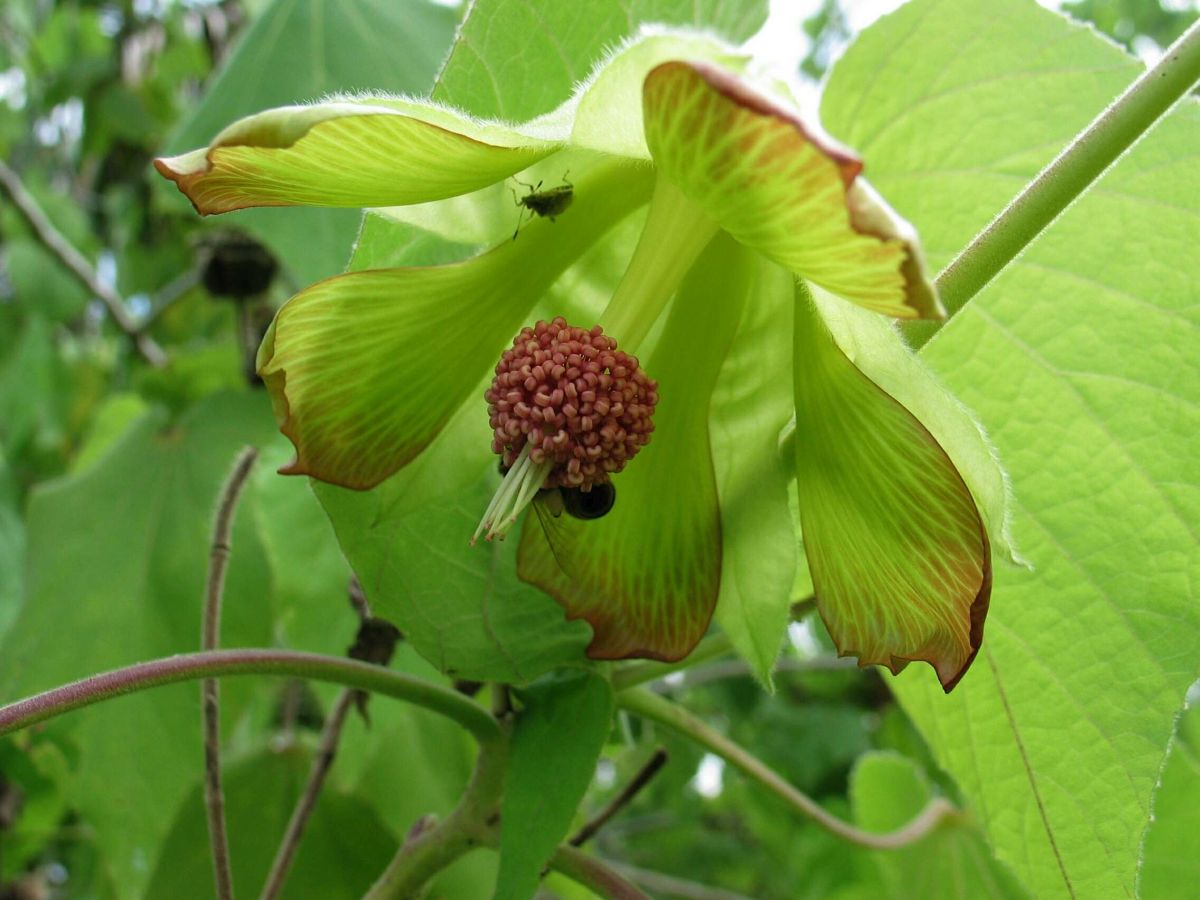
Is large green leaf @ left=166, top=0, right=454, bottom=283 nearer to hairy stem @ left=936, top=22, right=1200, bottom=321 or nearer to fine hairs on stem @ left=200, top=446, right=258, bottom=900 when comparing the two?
fine hairs on stem @ left=200, top=446, right=258, bottom=900

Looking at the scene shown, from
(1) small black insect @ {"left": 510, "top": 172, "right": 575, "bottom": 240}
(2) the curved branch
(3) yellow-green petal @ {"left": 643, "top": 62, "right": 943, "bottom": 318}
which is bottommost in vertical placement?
(2) the curved branch

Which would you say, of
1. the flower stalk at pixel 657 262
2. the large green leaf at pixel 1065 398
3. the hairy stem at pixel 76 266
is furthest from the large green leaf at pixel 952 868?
the hairy stem at pixel 76 266

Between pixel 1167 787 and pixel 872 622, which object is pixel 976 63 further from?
pixel 1167 787

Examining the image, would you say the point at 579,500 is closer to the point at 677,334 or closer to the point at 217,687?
the point at 677,334

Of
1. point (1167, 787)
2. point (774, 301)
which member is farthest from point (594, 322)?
point (1167, 787)

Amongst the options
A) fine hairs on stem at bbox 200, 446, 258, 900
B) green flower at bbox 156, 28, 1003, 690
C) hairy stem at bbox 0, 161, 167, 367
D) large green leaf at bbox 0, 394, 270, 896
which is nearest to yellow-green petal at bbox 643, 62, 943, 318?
green flower at bbox 156, 28, 1003, 690

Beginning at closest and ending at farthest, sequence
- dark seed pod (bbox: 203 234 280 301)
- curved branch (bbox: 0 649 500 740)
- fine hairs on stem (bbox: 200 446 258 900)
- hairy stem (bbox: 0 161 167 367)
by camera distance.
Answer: curved branch (bbox: 0 649 500 740) < fine hairs on stem (bbox: 200 446 258 900) < dark seed pod (bbox: 203 234 280 301) < hairy stem (bbox: 0 161 167 367)

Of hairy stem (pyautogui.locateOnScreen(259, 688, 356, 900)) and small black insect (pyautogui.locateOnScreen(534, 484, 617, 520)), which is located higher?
small black insect (pyautogui.locateOnScreen(534, 484, 617, 520))
